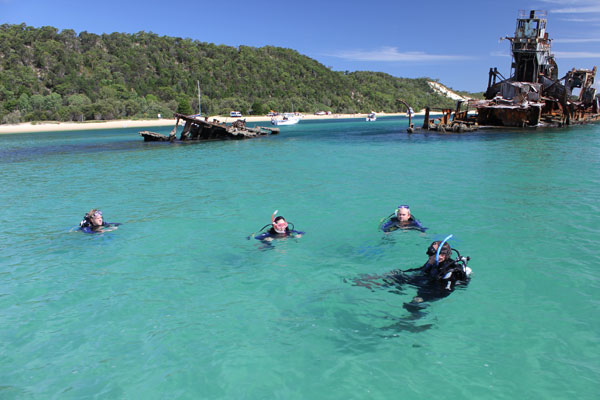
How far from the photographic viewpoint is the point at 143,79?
13088 cm

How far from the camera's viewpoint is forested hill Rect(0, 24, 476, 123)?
322 feet

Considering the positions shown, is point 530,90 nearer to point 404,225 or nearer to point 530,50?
point 530,50

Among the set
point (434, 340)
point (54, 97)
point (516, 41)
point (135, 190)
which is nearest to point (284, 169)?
point (135, 190)

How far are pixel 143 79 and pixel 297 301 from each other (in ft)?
458

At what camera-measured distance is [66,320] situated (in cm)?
697

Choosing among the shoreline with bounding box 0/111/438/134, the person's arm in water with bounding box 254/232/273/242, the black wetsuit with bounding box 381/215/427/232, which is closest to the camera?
the person's arm in water with bounding box 254/232/273/242

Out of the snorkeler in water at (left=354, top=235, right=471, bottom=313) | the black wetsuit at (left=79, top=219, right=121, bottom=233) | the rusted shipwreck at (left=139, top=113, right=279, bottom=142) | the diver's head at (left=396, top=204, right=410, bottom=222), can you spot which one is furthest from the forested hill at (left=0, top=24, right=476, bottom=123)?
the snorkeler in water at (left=354, top=235, right=471, bottom=313)

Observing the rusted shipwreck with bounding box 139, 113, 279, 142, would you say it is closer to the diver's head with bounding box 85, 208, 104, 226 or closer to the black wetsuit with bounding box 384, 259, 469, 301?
the diver's head with bounding box 85, 208, 104, 226

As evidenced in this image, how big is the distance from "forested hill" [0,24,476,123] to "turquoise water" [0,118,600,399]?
93.2 m

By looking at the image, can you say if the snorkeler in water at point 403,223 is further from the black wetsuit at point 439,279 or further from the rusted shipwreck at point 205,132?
the rusted shipwreck at point 205,132

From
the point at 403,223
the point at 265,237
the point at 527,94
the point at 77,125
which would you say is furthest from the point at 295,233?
the point at 77,125

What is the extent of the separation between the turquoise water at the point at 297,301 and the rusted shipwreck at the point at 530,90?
37298 millimetres

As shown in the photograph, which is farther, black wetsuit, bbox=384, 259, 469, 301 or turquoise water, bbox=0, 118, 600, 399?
black wetsuit, bbox=384, 259, 469, 301

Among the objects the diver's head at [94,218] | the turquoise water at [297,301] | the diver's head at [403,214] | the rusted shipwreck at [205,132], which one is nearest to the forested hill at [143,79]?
the rusted shipwreck at [205,132]
